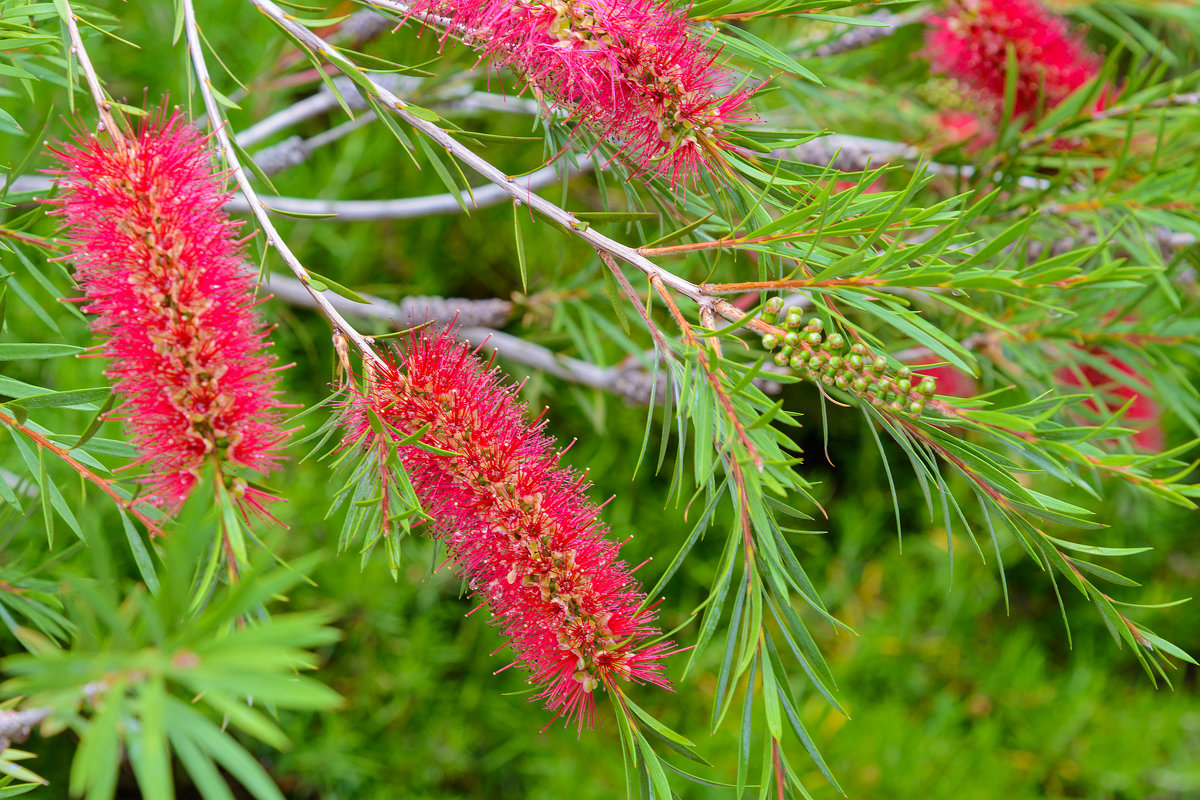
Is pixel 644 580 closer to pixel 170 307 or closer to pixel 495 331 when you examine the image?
pixel 495 331

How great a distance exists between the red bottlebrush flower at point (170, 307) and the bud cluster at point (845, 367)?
7.2 inches

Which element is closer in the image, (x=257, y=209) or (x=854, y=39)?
(x=257, y=209)

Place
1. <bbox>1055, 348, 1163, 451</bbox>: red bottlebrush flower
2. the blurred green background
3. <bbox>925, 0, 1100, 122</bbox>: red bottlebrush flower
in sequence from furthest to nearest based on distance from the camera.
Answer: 1. the blurred green background
2. <bbox>1055, 348, 1163, 451</bbox>: red bottlebrush flower
3. <bbox>925, 0, 1100, 122</bbox>: red bottlebrush flower

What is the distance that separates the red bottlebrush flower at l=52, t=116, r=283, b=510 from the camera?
0.27 metres

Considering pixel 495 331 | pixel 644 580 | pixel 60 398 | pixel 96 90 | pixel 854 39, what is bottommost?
pixel 644 580

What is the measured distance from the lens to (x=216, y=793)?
0.16m

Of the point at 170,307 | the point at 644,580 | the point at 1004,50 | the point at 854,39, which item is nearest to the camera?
the point at 170,307

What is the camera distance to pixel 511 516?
Answer: 0.31 m

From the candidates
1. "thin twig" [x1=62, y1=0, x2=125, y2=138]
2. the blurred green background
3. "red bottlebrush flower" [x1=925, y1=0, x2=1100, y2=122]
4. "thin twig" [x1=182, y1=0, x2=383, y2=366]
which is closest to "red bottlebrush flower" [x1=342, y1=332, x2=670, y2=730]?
"thin twig" [x1=182, y1=0, x2=383, y2=366]

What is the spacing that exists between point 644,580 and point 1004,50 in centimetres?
62

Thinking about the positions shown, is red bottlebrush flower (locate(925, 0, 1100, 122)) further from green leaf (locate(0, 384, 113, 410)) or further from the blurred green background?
green leaf (locate(0, 384, 113, 410))

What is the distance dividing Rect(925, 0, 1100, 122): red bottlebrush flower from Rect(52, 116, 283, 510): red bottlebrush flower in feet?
1.70

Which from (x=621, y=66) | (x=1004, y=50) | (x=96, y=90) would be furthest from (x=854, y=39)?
(x=96, y=90)

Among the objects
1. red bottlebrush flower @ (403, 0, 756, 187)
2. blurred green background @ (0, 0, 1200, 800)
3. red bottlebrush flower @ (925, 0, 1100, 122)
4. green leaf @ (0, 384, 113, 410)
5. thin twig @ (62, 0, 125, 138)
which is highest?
red bottlebrush flower @ (925, 0, 1100, 122)
